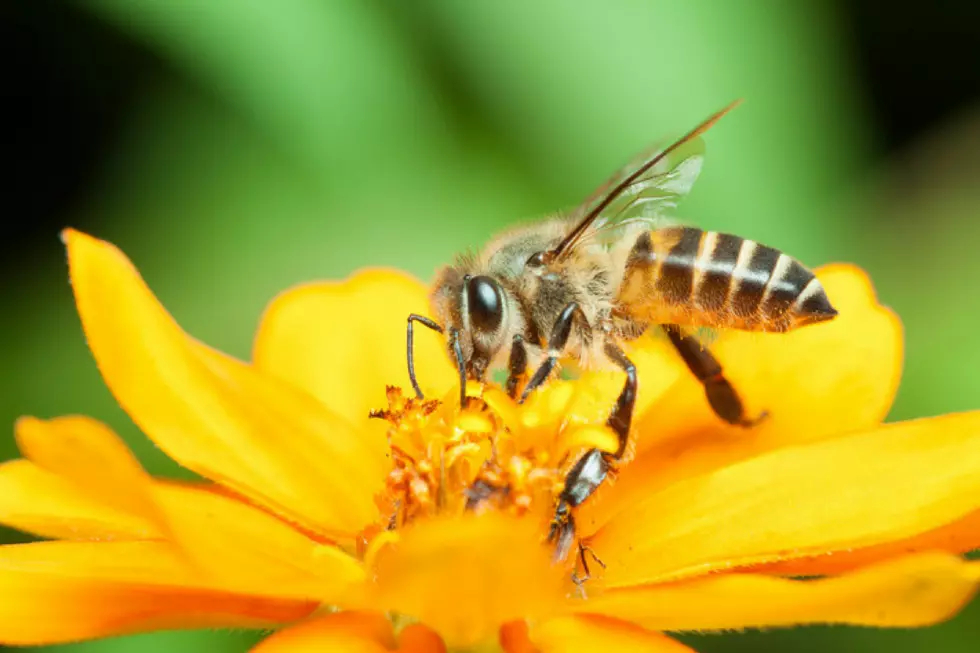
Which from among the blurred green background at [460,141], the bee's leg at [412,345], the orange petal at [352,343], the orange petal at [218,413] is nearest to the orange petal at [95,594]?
the orange petal at [218,413]

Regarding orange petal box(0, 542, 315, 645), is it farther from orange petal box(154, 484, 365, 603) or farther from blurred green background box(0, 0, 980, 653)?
blurred green background box(0, 0, 980, 653)

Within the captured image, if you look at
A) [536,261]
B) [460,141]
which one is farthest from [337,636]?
[460,141]

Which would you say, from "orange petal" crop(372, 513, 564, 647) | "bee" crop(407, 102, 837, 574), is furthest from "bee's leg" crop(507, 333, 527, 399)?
"orange petal" crop(372, 513, 564, 647)

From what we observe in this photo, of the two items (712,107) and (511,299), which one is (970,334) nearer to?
(712,107)

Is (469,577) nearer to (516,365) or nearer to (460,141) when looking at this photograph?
(516,365)

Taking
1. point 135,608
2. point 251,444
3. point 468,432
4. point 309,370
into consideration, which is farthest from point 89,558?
point 309,370

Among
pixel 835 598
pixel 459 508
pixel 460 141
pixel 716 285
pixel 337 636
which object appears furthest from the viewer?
pixel 460 141
